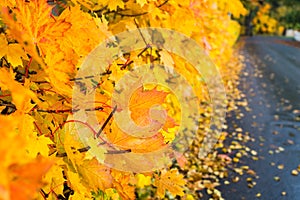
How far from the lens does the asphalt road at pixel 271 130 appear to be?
167 inches

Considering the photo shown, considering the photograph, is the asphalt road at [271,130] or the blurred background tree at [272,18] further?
the blurred background tree at [272,18]

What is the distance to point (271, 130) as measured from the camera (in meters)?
6.14

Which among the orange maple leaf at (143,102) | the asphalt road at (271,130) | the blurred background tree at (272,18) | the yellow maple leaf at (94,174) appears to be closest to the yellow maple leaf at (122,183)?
the yellow maple leaf at (94,174)

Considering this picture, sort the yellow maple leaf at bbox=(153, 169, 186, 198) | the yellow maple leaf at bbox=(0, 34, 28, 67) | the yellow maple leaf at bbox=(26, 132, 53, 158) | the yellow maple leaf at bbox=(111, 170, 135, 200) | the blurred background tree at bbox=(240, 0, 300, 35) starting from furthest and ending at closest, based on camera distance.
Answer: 1. the blurred background tree at bbox=(240, 0, 300, 35)
2. the yellow maple leaf at bbox=(153, 169, 186, 198)
3. the yellow maple leaf at bbox=(111, 170, 135, 200)
4. the yellow maple leaf at bbox=(0, 34, 28, 67)
5. the yellow maple leaf at bbox=(26, 132, 53, 158)

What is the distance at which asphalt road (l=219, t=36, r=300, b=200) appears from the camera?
425 centimetres

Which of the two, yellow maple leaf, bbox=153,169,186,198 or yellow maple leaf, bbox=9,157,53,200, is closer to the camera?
yellow maple leaf, bbox=9,157,53,200

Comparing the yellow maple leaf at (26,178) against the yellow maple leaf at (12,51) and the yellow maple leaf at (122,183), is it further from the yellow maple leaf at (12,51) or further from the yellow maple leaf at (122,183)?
the yellow maple leaf at (122,183)

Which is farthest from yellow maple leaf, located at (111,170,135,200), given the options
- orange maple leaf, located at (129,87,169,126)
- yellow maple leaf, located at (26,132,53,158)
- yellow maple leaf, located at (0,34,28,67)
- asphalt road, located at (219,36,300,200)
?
asphalt road, located at (219,36,300,200)

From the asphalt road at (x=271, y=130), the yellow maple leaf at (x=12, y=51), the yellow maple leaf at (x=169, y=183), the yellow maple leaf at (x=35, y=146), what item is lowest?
the asphalt road at (x=271, y=130)

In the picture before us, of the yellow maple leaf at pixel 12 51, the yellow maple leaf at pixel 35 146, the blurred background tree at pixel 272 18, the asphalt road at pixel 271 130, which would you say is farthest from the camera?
the blurred background tree at pixel 272 18

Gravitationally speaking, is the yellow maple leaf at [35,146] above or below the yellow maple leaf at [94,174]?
above

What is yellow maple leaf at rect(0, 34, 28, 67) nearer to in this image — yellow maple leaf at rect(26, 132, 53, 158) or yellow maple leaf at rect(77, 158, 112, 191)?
yellow maple leaf at rect(26, 132, 53, 158)

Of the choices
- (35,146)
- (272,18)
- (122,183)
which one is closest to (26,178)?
(35,146)

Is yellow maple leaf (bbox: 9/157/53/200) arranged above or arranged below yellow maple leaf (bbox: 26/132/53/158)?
above
